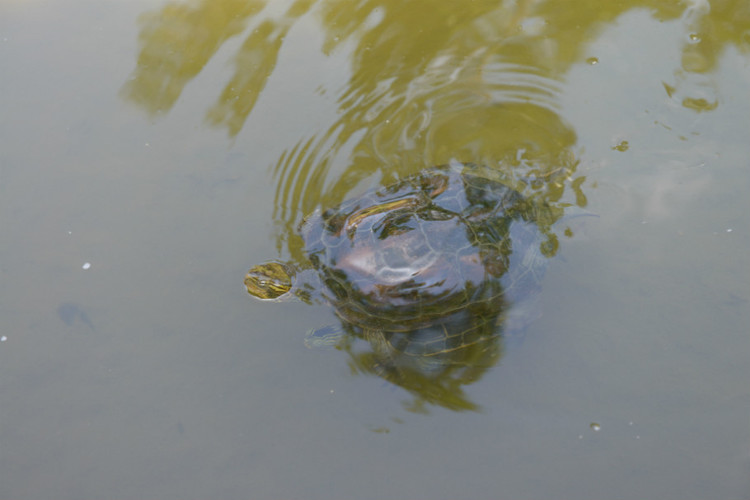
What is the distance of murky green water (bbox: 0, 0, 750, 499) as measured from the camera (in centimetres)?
268

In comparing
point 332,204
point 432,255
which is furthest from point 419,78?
point 432,255

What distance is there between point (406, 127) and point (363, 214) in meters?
0.94

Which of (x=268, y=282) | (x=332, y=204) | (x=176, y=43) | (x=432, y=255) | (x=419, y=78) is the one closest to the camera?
(x=432, y=255)

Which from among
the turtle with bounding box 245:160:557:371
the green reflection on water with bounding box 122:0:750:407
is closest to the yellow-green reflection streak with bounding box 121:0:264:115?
the green reflection on water with bounding box 122:0:750:407

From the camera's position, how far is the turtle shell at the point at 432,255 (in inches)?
101

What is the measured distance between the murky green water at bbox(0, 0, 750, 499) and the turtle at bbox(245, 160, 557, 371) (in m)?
0.19

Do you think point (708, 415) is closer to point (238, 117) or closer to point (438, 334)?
point (438, 334)

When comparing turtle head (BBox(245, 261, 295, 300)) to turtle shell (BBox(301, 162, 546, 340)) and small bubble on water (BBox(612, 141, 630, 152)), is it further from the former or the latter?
small bubble on water (BBox(612, 141, 630, 152))

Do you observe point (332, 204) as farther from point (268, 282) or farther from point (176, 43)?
point (176, 43)

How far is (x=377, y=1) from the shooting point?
3.88 metres

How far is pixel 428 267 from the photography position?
2.54 metres

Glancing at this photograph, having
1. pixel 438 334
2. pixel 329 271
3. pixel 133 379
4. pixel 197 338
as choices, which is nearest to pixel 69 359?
pixel 133 379

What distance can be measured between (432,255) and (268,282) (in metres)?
0.94

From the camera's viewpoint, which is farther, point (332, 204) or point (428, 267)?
point (332, 204)
